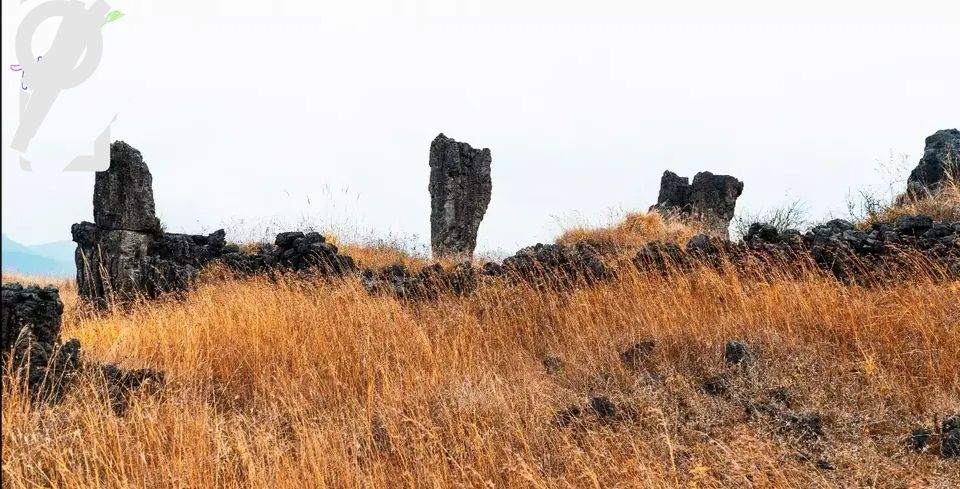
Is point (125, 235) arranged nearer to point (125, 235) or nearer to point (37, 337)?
point (125, 235)

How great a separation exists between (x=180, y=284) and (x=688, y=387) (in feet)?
33.2

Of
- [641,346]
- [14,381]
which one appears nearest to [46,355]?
[14,381]

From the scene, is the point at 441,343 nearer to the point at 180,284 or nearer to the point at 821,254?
the point at 821,254

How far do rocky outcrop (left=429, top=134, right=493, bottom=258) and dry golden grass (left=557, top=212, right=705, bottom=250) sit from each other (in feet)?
9.15

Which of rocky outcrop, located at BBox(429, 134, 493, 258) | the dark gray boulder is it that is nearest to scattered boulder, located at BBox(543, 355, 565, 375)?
the dark gray boulder

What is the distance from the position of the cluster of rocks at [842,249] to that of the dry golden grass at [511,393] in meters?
0.59

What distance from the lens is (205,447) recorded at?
13.9 ft

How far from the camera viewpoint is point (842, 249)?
8703 mm

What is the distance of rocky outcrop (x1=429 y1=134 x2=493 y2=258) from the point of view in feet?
59.6

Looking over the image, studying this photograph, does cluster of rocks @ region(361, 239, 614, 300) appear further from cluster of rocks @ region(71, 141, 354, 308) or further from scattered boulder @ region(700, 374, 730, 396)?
scattered boulder @ region(700, 374, 730, 396)

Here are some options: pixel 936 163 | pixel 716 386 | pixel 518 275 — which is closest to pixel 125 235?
pixel 518 275

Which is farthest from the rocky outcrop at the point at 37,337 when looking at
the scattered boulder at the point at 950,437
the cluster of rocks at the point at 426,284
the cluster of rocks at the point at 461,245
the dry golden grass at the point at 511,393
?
the scattered boulder at the point at 950,437

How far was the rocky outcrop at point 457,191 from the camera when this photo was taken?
18156 millimetres

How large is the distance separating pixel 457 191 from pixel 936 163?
10.6m
